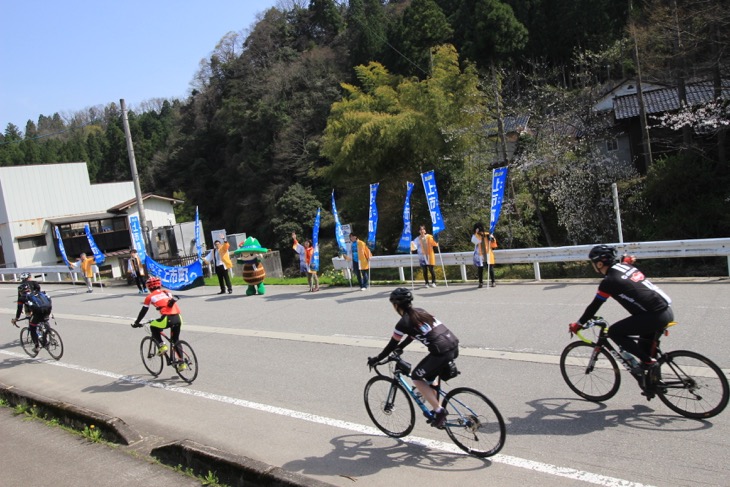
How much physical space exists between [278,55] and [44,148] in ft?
150

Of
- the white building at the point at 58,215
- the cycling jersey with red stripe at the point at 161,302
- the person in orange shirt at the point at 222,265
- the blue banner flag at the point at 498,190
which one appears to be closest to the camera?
the cycling jersey with red stripe at the point at 161,302

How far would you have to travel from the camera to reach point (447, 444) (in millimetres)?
5473

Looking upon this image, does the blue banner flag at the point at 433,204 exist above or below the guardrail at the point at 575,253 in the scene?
above

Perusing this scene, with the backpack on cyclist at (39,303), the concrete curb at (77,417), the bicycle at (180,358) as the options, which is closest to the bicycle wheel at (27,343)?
the backpack on cyclist at (39,303)

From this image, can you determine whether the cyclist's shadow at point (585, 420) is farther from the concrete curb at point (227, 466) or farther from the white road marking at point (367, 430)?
the concrete curb at point (227, 466)

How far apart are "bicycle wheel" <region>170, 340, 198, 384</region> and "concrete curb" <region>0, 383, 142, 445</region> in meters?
1.68

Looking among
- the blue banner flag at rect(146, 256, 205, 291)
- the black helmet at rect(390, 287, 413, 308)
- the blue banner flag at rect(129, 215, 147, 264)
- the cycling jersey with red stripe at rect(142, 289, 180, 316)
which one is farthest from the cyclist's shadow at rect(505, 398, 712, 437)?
the blue banner flag at rect(129, 215, 147, 264)

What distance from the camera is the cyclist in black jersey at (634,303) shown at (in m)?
5.37

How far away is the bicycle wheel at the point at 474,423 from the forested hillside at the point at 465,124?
18202 millimetres

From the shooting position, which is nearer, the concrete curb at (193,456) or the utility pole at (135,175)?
the concrete curb at (193,456)

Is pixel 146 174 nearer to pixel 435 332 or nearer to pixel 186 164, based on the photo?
pixel 186 164

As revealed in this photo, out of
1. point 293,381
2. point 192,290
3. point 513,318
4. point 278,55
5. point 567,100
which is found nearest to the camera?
point 293,381

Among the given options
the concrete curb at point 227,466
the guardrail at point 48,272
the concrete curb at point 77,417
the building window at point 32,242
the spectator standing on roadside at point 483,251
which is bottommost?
the concrete curb at point 227,466

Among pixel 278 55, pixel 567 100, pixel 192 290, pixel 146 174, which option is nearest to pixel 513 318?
pixel 192 290
